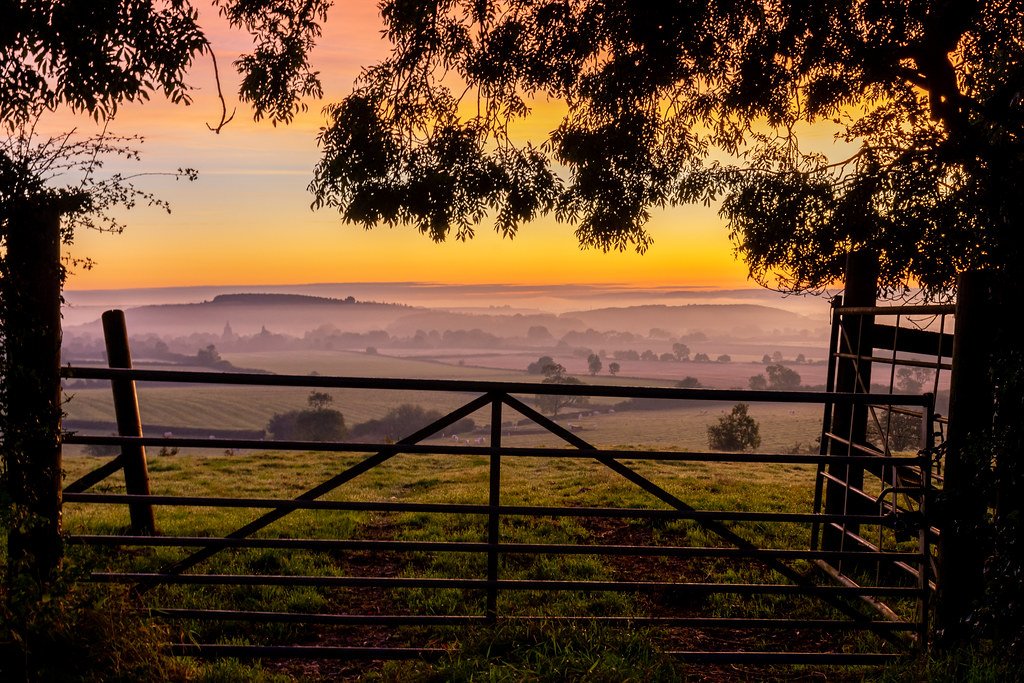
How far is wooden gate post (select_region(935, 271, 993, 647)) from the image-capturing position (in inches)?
218

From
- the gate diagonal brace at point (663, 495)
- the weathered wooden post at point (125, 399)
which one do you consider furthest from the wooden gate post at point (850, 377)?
the weathered wooden post at point (125, 399)

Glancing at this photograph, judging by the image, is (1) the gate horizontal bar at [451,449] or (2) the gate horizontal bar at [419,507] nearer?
(1) the gate horizontal bar at [451,449]

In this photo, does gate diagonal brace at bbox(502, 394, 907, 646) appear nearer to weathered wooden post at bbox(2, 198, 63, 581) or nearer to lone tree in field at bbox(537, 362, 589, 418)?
weathered wooden post at bbox(2, 198, 63, 581)

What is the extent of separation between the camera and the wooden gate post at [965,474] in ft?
18.2

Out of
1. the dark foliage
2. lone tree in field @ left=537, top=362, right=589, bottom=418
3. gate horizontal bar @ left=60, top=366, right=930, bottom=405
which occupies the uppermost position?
gate horizontal bar @ left=60, top=366, right=930, bottom=405

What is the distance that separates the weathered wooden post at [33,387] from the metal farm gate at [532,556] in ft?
0.60

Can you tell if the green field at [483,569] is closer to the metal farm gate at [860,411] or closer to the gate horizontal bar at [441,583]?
the gate horizontal bar at [441,583]

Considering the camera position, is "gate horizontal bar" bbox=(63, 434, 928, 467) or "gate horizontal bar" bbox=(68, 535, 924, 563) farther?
"gate horizontal bar" bbox=(68, 535, 924, 563)

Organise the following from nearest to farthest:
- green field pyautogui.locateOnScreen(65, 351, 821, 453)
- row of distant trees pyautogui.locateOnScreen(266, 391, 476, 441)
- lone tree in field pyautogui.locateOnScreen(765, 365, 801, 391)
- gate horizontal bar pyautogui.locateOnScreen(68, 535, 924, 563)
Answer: gate horizontal bar pyautogui.locateOnScreen(68, 535, 924, 563) < green field pyautogui.locateOnScreen(65, 351, 821, 453) < row of distant trees pyautogui.locateOnScreen(266, 391, 476, 441) < lone tree in field pyautogui.locateOnScreen(765, 365, 801, 391)

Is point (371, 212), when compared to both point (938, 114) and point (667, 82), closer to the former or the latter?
point (667, 82)

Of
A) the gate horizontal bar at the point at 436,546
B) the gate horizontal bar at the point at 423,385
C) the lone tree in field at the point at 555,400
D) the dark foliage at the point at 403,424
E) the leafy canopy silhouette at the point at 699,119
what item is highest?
the leafy canopy silhouette at the point at 699,119

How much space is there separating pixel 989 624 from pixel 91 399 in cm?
9930

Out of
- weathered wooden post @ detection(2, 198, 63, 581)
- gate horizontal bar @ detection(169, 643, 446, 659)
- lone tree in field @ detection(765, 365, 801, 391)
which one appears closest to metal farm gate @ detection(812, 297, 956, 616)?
gate horizontal bar @ detection(169, 643, 446, 659)

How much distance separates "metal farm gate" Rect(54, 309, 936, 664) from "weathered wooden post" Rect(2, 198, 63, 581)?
0.60 ft
